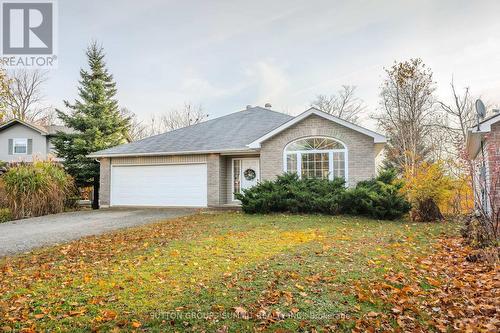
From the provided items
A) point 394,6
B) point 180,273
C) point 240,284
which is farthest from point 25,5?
point 394,6

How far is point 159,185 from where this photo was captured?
16312 millimetres

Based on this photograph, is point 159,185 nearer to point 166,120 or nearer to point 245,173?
point 245,173

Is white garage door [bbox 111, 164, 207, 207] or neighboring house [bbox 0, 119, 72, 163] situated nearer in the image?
white garage door [bbox 111, 164, 207, 207]

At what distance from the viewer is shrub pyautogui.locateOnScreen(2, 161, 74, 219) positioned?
543 inches

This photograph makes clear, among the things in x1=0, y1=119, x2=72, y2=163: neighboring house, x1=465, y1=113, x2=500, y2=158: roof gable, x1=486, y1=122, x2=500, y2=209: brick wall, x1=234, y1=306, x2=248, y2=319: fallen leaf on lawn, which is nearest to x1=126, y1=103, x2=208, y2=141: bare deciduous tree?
x1=0, y1=119, x2=72, y2=163: neighboring house

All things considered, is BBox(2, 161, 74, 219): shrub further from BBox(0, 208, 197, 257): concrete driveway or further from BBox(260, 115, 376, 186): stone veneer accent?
BBox(260, 115, 376, 186): stone veneer accent

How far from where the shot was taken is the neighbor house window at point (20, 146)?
94.8 feet

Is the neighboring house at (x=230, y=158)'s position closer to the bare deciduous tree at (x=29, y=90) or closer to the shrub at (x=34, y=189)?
the shrub at (x=34, y=189)

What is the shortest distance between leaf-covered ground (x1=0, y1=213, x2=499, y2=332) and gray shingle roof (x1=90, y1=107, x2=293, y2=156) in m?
8.76

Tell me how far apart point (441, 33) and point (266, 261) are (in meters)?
13.8

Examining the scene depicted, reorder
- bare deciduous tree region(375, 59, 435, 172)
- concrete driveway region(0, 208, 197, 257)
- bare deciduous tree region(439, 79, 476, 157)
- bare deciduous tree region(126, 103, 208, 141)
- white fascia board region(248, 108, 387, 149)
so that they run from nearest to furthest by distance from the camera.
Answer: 1. concrete driveway region(0, 208, 197, 257)
2. white fascia board region(248, 108, 387, 149)
3. bare deciduous tree region(375, 59, 435, 172)
4. bare deciduous tree region(439, 79, 476, 157)
5. bare deciduous tree region(126, 103, 208, 141)

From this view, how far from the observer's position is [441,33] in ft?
45.9

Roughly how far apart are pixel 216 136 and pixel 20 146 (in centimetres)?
2242

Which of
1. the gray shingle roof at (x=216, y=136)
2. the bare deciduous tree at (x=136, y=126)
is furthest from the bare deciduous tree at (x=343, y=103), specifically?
the bare deciduous tree at (x=136, y=126)
